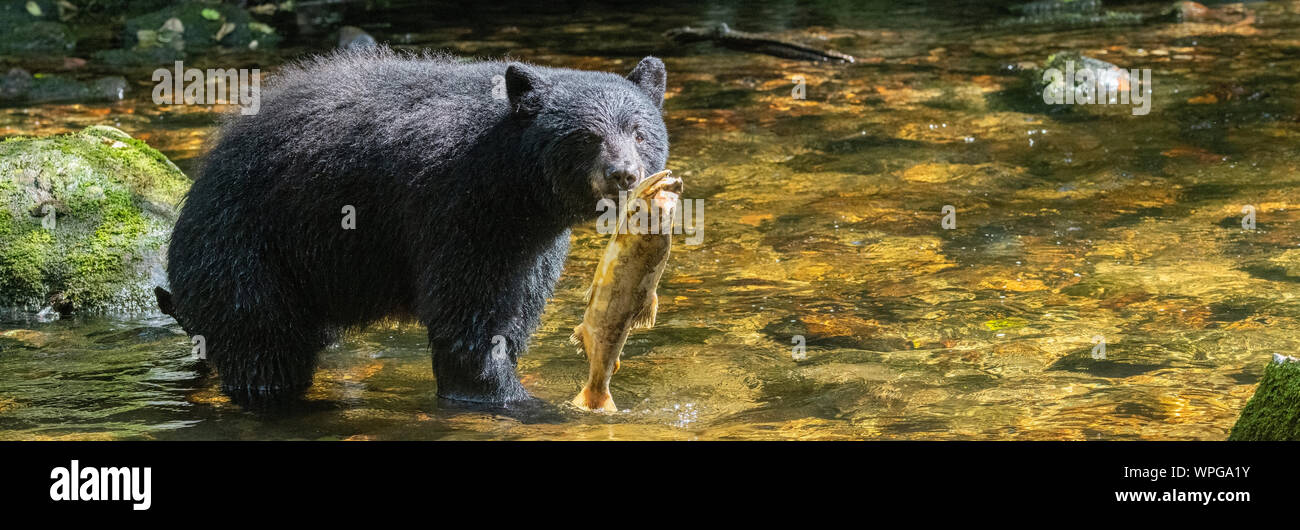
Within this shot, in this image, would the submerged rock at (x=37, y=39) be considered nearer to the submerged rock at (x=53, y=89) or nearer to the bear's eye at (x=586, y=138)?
the submerged rock at (x=53, y=89)

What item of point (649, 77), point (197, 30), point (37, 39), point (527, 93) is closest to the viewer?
point (527, 93)

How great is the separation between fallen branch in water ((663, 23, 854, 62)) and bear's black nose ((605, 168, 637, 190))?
11.7 meters

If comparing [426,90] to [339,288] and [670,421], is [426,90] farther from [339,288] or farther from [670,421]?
[670,421]

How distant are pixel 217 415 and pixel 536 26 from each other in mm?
15184

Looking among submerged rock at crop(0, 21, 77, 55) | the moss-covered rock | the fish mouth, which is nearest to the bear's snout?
the fish mouth

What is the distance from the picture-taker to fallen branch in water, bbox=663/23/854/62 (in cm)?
1712

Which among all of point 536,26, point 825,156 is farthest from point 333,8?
point 825,156

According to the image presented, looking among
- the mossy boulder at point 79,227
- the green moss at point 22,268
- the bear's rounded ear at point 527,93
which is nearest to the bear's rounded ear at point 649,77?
the bear's rounded ear at point 527,93

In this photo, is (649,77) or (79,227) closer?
(649,77)

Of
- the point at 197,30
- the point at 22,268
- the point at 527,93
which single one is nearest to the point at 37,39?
the point at 197,30

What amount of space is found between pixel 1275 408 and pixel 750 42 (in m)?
13.9

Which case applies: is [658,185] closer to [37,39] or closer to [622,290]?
[622,290]

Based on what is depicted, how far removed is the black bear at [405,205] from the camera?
6.05 meters

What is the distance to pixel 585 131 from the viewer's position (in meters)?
5.89
